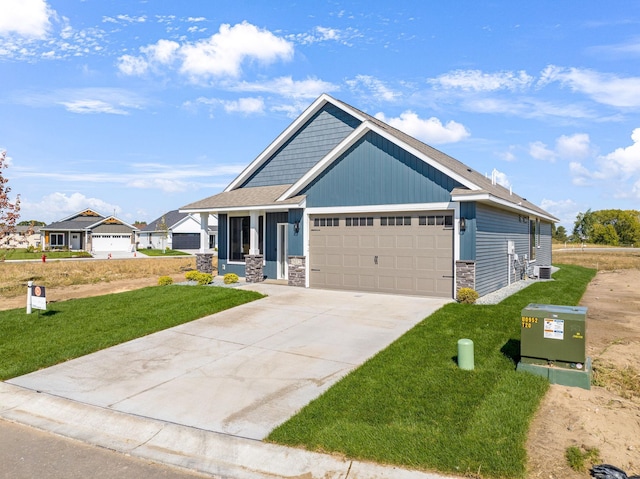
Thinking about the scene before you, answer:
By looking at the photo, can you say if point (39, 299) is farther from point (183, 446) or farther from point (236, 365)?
point (183, 446)

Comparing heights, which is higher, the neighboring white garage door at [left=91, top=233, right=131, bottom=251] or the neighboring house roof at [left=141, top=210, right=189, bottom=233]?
the neighboring house roof at [left=141, top=210, right=189, bottom=233]

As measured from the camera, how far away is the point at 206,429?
5480mm

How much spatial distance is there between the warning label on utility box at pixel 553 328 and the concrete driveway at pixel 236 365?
10.1 ft

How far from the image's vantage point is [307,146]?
751 inches

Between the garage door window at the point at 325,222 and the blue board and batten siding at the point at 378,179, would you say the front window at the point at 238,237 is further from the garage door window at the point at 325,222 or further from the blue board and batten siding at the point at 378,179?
the blue board and batten siding at the point at 378,179

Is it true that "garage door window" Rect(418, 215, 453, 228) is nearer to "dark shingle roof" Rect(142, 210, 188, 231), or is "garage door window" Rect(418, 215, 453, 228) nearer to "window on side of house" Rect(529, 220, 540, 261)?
"window on side of house" Rect(529, 220, 540, 261)

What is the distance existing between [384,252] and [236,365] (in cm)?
763

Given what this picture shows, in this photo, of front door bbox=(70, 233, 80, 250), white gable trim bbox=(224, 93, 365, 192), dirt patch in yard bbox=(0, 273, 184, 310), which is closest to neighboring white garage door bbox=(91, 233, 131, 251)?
front door bbox=(70, 233, 80, 250)

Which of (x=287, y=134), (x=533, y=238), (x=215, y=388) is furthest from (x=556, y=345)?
(x=533, y=238)

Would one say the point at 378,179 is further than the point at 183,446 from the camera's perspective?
Yes

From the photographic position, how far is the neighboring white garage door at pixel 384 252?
44.2ft

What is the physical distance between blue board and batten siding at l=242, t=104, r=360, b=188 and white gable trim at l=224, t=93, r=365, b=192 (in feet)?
0.54

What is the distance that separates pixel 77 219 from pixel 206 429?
60.1 metres

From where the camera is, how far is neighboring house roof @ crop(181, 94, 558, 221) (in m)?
13.0
